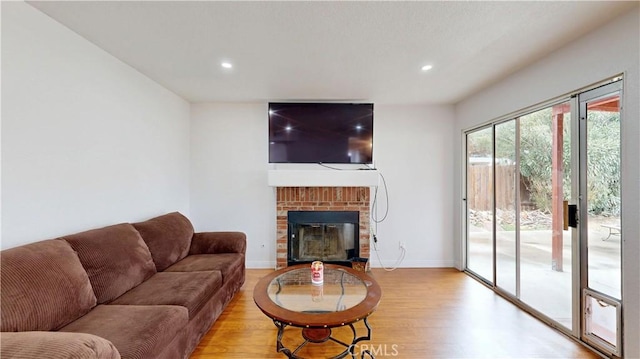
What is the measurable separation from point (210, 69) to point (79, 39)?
0.94 meters

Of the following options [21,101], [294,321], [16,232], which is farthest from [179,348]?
[21,101]

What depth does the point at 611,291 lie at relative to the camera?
1782mm

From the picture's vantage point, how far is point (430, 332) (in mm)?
2090

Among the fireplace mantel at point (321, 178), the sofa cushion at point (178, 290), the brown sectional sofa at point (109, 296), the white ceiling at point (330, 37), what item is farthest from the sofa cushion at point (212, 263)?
the white ceiling at point (330, 37)

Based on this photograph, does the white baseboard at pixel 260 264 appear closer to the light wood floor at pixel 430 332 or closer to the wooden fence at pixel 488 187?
the light wood floor at pixel 430 332

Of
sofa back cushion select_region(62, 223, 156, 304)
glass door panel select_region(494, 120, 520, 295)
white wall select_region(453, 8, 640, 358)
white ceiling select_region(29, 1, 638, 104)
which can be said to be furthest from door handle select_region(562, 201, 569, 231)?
sofa back cushion select_region(62, 223, 156, 304)

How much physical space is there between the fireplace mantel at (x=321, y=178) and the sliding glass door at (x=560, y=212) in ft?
4.89

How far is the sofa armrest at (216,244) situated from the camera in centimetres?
277

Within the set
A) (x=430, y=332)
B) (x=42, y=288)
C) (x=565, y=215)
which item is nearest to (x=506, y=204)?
(x=565, y=215)

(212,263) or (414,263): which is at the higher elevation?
(212,263)

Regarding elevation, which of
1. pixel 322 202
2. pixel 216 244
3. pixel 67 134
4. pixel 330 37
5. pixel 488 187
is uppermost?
pixel 330 37

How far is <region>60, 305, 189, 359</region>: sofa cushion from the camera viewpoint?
4.21 feet

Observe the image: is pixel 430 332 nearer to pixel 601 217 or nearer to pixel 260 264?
pixel 601 217

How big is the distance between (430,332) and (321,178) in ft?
6.70
